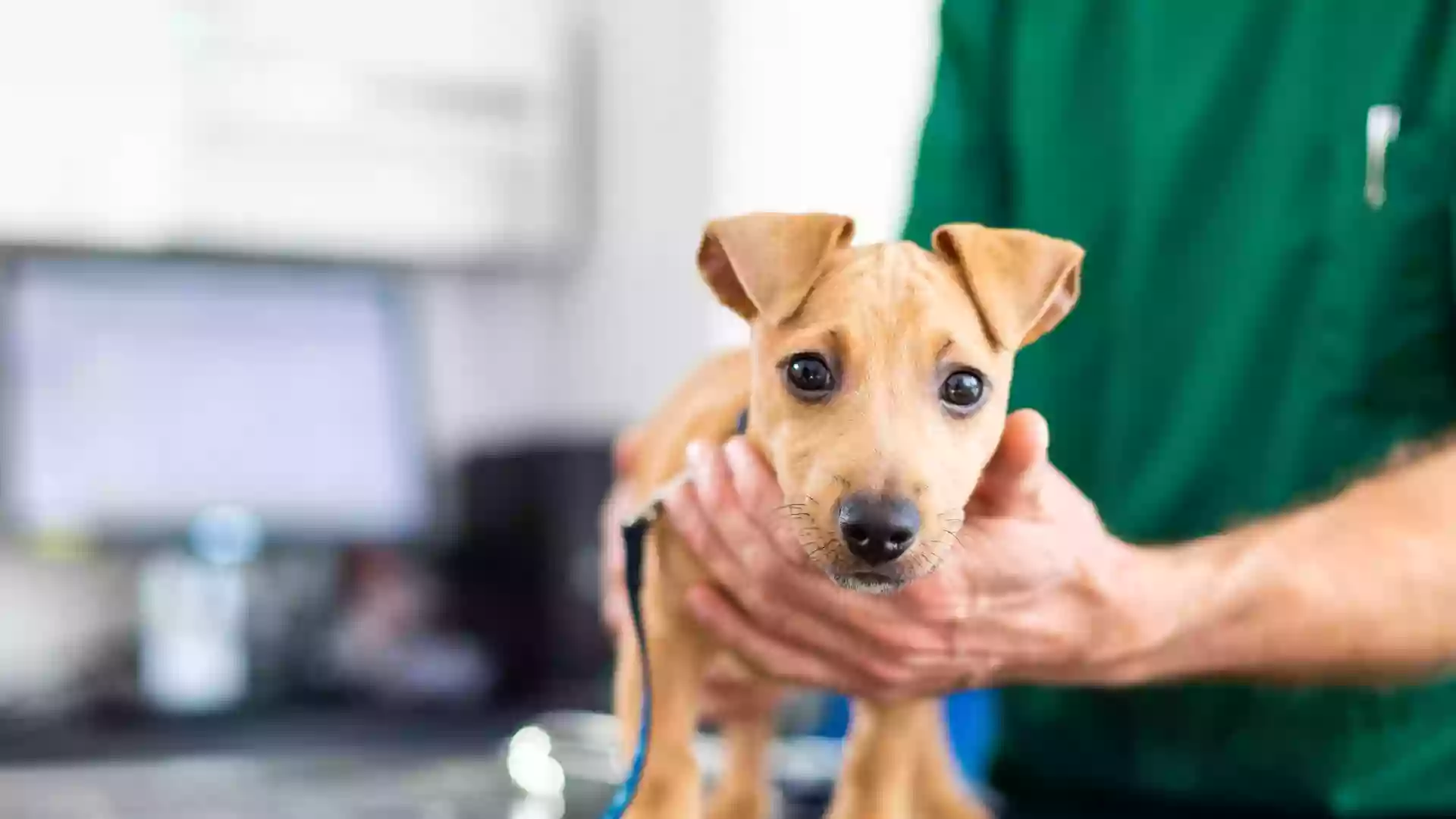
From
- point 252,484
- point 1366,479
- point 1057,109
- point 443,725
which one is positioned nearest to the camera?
point 1366,479

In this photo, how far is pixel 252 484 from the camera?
1866 millimetres

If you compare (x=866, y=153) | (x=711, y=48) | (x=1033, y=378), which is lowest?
(x=1033, y=378)

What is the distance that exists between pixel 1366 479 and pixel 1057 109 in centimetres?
34

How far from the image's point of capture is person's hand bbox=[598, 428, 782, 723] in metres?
0.73

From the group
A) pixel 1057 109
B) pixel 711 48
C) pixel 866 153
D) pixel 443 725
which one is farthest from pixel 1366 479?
pixel 711 48

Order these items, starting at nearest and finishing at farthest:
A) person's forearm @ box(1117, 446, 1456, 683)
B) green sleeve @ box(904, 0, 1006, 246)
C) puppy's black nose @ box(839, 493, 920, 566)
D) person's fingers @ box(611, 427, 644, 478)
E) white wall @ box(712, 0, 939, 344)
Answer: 1. puppy's black nose @ box(839, 493, 920, 566)
2. person's forearm @ box(1117, 446, 1456, 683)
3. person's fingers @ box(611, 427, 644, 478)
4. green sleeve @ box(904, 0, 1006, 246)
5. white wall @ box(712, 0, 939, 344)

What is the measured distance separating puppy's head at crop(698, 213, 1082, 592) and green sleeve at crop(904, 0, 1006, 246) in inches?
15.8

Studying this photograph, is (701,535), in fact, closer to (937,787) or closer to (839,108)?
(937,787)

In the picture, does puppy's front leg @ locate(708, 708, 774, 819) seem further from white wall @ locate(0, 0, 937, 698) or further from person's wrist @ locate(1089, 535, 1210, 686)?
white wall @ locate(0, 0, 937, 698)

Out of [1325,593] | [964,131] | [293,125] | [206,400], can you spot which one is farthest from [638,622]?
[293,125]

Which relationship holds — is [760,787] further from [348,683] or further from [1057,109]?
[348,683]

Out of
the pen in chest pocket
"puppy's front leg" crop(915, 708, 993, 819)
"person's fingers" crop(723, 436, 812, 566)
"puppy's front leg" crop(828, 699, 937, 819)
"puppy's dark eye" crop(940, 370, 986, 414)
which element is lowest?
"puppy's front leg" crop(915, 708, 993, 819)

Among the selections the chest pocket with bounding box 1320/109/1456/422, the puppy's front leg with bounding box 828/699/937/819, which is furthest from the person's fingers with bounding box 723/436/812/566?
the chest pocket with bounding box 1320/109/1456/422

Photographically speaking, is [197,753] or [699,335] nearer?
[197,753]
